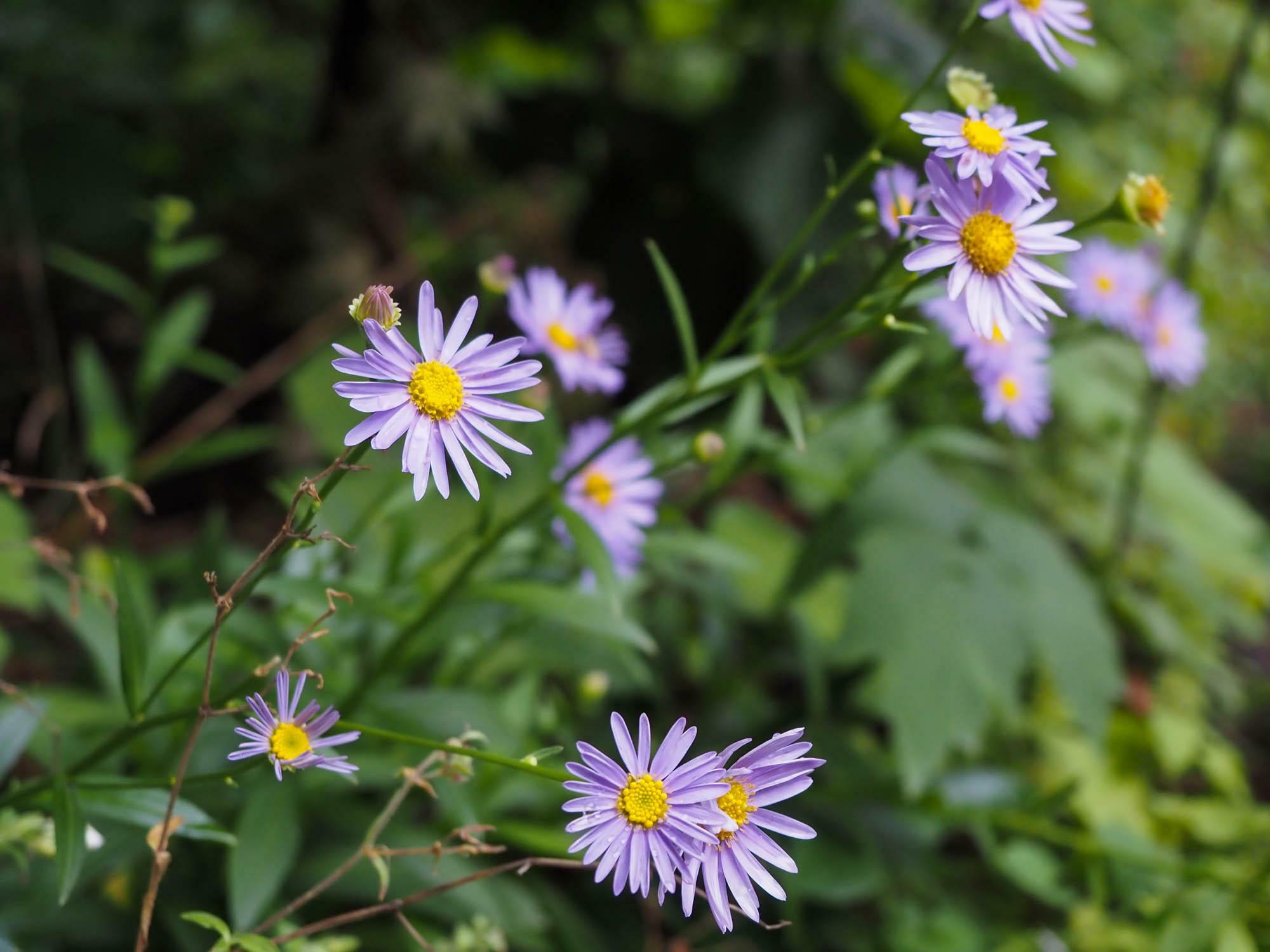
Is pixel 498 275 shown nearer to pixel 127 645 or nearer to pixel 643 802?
pixel 127 645

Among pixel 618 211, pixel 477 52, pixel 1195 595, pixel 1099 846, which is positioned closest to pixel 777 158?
pixel 618 211

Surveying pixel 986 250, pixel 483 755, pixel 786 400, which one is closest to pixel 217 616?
pixel 483 755

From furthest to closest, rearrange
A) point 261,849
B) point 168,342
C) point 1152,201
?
point 168,342, point 261,849, point 1152,201

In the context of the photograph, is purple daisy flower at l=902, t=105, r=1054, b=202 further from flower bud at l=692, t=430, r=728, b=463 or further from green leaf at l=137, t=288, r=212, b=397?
green leaf at l=137, t=288, r=212, b=397

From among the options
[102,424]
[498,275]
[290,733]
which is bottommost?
[290,733]

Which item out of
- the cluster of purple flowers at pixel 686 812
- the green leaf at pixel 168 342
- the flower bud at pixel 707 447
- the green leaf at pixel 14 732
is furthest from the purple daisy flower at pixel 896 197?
the green leaf at pixel 168 342
